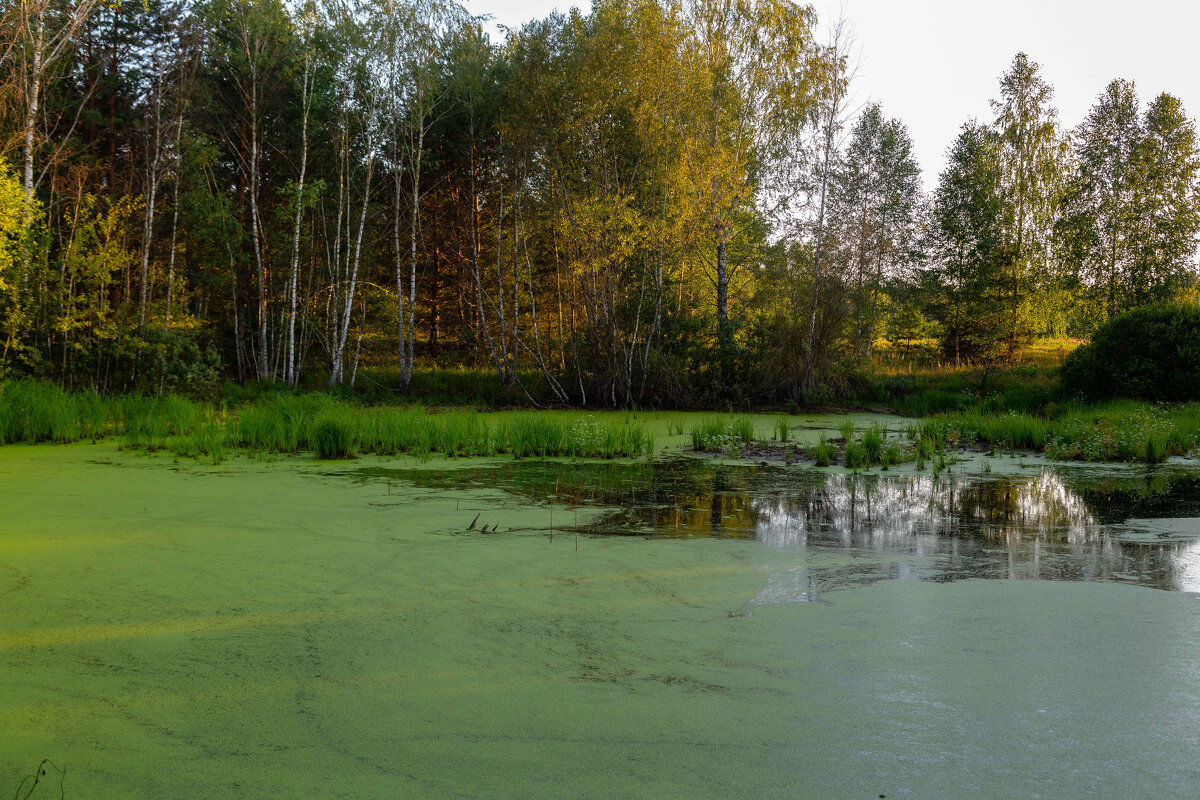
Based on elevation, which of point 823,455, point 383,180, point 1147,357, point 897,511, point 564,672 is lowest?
point 564,672

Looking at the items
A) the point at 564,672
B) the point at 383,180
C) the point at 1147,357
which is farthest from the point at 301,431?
the point at 1147,357

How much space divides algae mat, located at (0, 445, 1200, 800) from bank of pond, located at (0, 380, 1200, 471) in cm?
344

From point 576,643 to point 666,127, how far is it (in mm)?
12005

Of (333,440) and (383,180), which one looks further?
(383,180)

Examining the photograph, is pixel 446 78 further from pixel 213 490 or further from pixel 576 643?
pixel 576 643

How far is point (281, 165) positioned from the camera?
16422 mm

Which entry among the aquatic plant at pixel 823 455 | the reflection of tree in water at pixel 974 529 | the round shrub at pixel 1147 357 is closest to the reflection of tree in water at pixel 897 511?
→ the reflection of tree in water at pixel 974 529

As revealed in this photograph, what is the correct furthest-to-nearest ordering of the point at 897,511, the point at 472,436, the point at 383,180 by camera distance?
the point at 383,180, the point at 472,436, the point at 897,511

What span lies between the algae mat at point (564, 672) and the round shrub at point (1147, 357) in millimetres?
10226

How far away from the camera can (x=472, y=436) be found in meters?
7.88

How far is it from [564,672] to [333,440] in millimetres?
5432

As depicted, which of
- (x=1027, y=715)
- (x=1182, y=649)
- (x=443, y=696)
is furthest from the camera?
(x=1182, y=649)

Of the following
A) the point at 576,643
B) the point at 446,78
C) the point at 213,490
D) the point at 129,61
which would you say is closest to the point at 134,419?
the point at 213,490

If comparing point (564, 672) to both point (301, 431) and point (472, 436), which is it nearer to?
point (472, 436)
